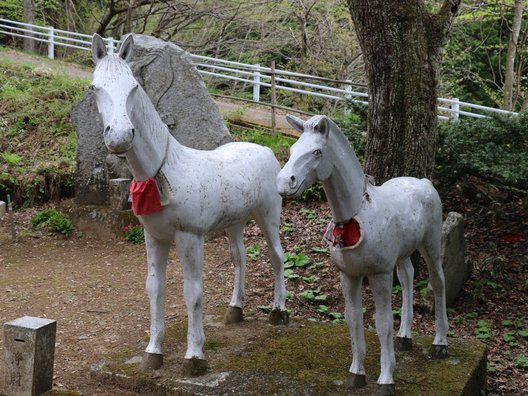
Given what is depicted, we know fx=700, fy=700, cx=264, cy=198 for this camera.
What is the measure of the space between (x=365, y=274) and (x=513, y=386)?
88.3 inches

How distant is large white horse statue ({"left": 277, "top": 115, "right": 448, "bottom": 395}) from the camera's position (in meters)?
4.00

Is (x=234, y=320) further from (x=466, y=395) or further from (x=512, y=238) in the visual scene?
(x=512, y=238)

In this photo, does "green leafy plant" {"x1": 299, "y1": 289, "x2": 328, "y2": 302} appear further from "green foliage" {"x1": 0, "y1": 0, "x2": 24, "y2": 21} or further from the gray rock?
"green foliage" {"x1": 0, "y1": 0, "x2": 24, "y2": 21}

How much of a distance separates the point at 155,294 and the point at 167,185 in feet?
2.77

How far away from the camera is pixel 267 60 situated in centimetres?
1962

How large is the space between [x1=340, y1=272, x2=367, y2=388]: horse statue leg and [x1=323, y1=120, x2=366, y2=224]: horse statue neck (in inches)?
17.5

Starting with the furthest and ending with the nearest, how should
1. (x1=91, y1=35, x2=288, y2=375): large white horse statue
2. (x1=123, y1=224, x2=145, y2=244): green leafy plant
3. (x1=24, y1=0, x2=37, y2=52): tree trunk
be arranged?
(x1=24, y1=0, x2=37, y2=52): tree trunk < (x1=123, y1=224, x2=145, y2=244): green leafy plant < (x1=91, y1=35, x2=288, y2=375): large white horse statue

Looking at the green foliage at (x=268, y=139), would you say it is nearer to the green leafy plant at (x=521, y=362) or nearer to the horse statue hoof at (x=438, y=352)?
the green leafy plant at (x=521, y=362)

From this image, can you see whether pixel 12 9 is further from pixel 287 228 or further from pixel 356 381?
pixel 356 381

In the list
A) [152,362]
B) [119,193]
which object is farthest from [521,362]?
[119,193]

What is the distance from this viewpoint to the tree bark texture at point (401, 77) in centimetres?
645

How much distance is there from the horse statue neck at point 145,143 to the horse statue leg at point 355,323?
140cm

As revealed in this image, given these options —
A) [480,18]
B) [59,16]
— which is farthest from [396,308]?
[59,16]

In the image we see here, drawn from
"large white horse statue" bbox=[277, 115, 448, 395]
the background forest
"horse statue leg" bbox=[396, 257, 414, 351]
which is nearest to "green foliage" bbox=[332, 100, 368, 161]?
"horse statue leg" bbox=[396, 257, 414, 351]
